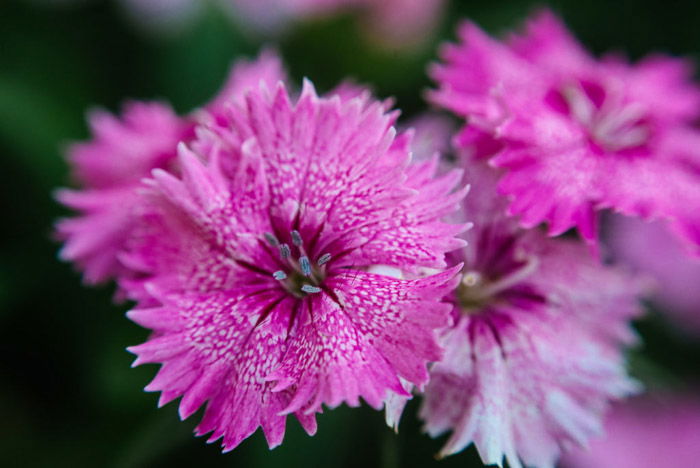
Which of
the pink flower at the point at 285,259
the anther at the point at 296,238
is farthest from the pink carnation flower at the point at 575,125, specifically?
the anther at the point at 296,238

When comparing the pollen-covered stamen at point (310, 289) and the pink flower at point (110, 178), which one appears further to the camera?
the pink flower at point (110, 178)

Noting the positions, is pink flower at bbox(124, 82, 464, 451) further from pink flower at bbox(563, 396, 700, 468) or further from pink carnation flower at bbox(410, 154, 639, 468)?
pink flower at bbox(563, 396, 700, 468)

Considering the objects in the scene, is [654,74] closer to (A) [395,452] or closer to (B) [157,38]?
(A) [395,452]

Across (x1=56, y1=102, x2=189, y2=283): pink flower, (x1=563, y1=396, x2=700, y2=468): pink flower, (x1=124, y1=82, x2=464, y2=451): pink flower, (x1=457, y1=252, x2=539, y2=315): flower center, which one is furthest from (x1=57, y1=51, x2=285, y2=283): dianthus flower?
(x1=563, y1=396, x2=700, y2=468): pink flower

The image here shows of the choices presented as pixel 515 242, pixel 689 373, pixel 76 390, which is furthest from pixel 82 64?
pixel 689 373

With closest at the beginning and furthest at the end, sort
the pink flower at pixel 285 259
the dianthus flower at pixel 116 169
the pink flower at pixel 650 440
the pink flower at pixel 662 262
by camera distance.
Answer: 1. the pink flower at pixel 285 259
2. the dianthus flower at pixel 116 169
3. the pink flower at pixel 650 440
4. the pink flower at pixel 662 262

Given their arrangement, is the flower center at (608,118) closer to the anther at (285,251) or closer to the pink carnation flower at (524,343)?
the pink carnation flower at (524,343)

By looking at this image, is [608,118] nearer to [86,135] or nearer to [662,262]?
[662,262]
